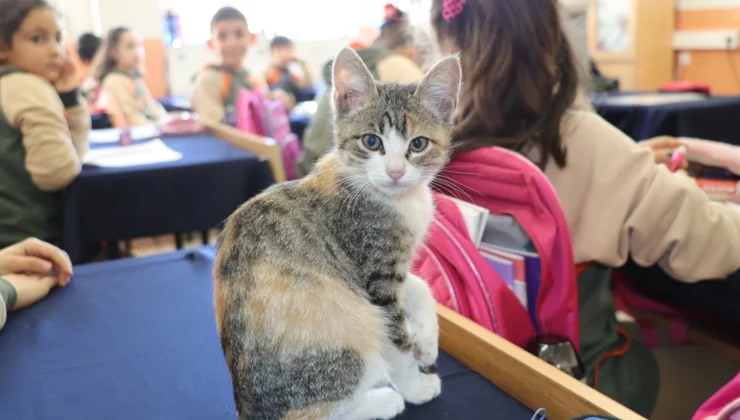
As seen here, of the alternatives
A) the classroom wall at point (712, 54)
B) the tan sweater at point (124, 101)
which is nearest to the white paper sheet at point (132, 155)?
the tan sweater at point (124, 101)

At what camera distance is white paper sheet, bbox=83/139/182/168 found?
2.02 meters

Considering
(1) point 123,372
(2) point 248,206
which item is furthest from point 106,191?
(2) point 248,206

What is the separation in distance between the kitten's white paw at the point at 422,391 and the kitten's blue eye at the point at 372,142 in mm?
306

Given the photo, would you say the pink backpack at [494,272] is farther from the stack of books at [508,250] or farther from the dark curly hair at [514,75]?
the dark curly hair at [514,75]

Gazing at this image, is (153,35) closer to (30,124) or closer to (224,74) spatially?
(224,74)

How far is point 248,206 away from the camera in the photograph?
0.77m

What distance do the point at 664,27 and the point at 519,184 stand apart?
13.5ft

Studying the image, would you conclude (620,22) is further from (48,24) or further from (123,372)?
(123,372)

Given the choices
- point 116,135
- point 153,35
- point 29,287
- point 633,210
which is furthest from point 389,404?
point 153,35

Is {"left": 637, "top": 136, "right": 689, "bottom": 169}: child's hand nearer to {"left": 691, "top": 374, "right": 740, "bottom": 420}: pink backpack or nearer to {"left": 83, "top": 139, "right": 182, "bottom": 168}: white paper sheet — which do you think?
{"left": 691, "top": 374, "right": 740, "bottom": 420}: pink backpack

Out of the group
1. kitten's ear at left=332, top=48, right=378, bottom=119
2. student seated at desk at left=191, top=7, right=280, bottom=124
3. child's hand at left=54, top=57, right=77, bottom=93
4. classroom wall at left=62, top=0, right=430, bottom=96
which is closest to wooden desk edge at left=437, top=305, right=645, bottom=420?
kitten's ear at left=332, top=48, right=378, bottom=119

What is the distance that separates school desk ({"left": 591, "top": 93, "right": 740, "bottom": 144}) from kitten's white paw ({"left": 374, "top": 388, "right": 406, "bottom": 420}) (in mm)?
2014

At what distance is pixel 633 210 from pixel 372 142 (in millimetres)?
532

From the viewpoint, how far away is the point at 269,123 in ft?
9.05
